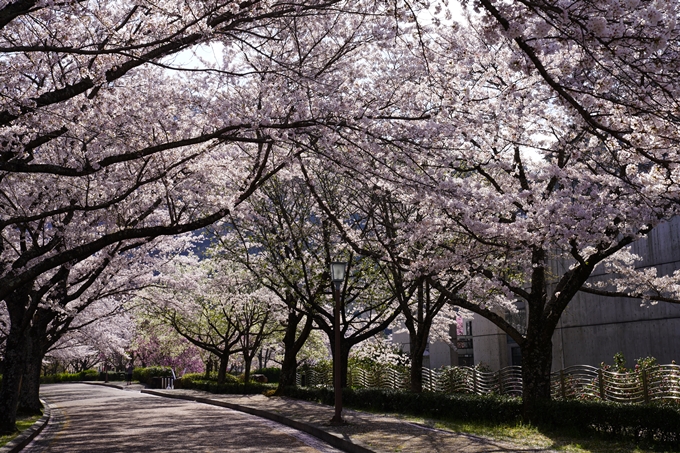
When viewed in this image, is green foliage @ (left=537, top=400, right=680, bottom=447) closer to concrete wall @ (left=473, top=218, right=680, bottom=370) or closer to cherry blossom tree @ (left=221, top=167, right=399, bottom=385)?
cherry blossom tree @ (left=221, top=167, right=399, bottom=385)

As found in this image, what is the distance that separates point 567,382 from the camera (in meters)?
18.0

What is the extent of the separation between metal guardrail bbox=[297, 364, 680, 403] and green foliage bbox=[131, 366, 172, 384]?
1159 inches

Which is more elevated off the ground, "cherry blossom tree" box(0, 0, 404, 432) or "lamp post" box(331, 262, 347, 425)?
"cherry blossom tree" box(0, 0, 404, 432)

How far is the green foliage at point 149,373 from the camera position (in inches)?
2188

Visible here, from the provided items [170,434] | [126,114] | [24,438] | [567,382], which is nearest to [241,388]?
[170,434]

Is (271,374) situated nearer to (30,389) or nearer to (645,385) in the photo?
(30,389)

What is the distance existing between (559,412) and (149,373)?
49791 millimetres

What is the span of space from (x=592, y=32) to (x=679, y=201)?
7645 mm

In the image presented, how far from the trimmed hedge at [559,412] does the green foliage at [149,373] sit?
3787 cm

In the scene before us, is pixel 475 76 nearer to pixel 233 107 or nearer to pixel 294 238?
pixel 233 107

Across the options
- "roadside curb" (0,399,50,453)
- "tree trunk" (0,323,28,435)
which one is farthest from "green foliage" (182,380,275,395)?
"tree trunk" (0,323,28,435)

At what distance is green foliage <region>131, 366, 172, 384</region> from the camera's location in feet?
182

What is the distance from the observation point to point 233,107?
11.5m

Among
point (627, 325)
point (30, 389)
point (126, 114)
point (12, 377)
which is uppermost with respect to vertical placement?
point (126, 114)
